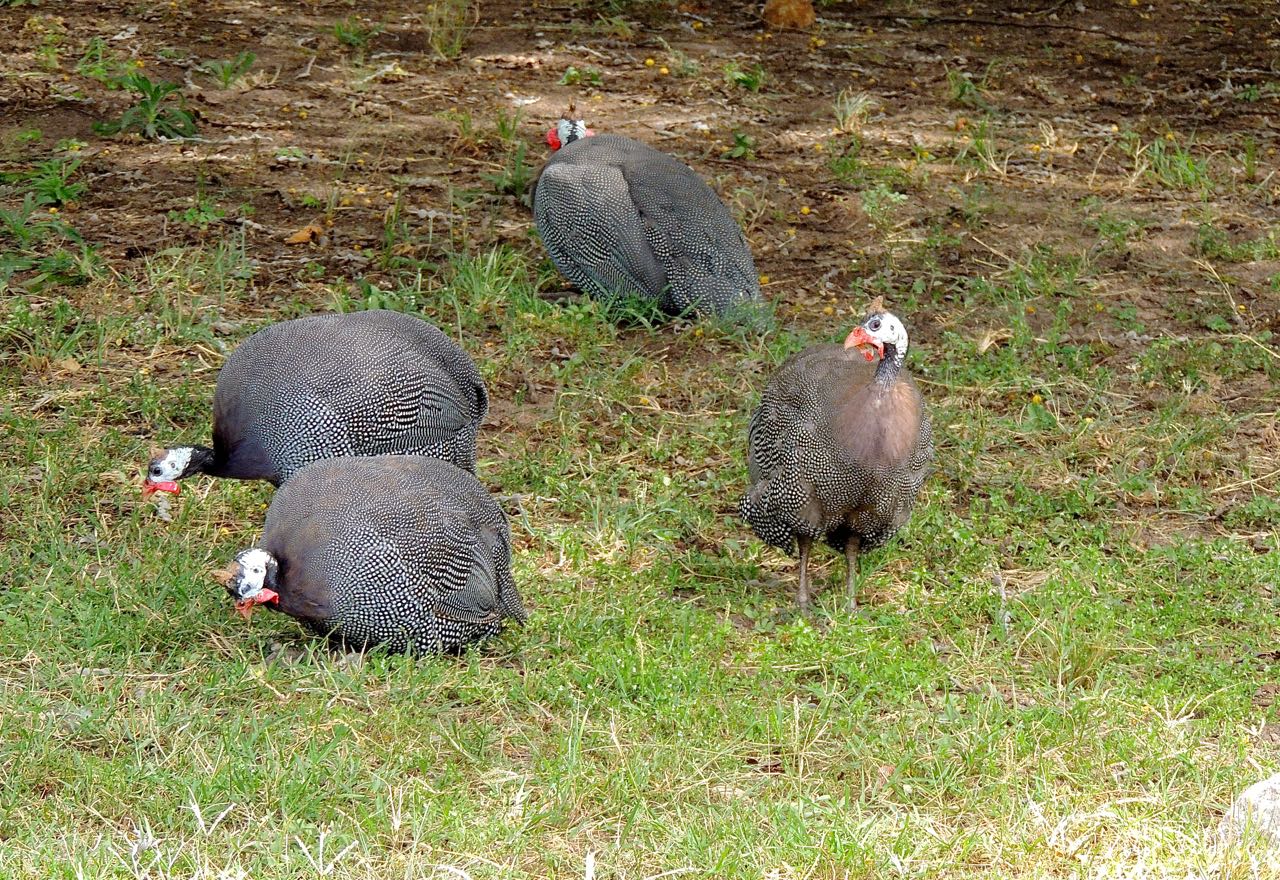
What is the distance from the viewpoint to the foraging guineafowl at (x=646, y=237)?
236 inches

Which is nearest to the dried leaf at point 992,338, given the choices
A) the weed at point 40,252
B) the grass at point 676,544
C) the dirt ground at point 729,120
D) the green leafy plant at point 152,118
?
the grass at point 676,544

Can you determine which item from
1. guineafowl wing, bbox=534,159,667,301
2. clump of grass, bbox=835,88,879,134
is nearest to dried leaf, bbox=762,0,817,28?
clump of grass, bbox=835,88,879,134

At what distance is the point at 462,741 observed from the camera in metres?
3.60

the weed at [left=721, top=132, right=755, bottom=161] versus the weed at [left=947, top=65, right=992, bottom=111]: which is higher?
the weed at [left=947, top=65, right=992, bottom=111]

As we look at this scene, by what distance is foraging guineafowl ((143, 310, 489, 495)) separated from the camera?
14.8 ft

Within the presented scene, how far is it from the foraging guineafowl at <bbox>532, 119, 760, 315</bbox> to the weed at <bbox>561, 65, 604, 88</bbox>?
1834 millimetres

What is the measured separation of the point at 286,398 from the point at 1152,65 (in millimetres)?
5715

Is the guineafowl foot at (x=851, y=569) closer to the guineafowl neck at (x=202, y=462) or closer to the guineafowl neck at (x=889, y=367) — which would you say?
the guineafowl neck at (x=889, y=367)

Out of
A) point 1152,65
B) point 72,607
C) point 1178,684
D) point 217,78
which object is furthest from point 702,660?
point 1152,65

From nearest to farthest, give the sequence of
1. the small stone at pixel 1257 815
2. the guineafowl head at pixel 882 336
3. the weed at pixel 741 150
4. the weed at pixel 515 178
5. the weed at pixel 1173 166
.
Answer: the small stone at pixel 1257 815 → the guineafowl head at pixel 882 336 → the weed at pixel 515 178 → the weed at pixel 1173 166 → the weed at pixel 741 150

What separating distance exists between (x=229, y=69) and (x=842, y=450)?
15.2 ft

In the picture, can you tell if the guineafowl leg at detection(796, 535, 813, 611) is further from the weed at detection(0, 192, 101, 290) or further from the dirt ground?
the weed at detection(0, 192, 101, 290)

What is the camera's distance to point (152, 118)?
23.5 feet

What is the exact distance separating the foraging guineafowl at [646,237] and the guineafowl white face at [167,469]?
203 centimetres
